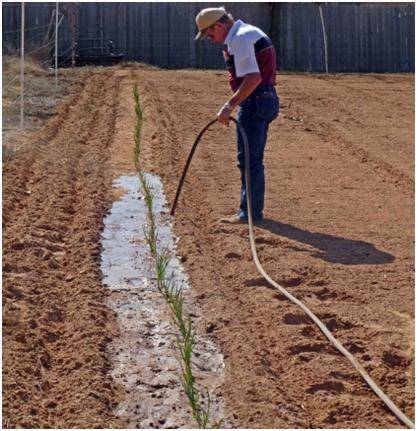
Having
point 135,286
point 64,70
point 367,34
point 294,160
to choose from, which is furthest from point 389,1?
point 135,286

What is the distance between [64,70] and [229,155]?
502 inches

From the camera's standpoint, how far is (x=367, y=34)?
2738 centimetres

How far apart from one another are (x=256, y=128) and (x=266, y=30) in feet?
70.0

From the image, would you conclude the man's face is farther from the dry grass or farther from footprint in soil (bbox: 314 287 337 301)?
the dry grass

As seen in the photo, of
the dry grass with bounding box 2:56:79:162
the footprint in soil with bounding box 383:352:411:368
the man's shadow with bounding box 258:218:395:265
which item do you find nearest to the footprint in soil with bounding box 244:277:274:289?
the man's shadow with bounding box 258:218:395:265

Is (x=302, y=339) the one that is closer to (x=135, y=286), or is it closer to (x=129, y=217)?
(x=135, y=286)

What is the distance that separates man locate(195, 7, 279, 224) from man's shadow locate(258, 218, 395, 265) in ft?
1.12

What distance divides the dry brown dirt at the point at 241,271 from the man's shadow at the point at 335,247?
0.05ft

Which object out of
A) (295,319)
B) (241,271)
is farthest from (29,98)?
(295,319)

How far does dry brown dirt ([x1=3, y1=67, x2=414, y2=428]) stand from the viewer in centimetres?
406

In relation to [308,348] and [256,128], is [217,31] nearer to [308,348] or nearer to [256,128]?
[256,128]

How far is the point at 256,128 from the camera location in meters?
7.04

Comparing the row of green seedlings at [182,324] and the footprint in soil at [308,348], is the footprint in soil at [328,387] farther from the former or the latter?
the row of green seedlings at [182,324]

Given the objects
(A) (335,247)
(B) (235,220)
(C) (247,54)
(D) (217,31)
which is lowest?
(A) (335,247)
